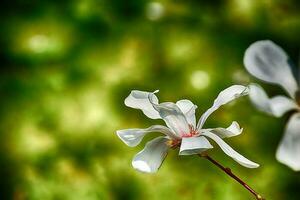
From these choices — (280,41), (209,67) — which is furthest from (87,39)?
(280,41)

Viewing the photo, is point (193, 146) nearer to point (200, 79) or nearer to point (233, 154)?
point (233, 154)

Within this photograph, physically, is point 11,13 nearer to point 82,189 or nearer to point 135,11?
point 135,11

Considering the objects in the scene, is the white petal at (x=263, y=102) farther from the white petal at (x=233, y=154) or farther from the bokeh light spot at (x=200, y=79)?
the bokeh light spot at (x=200, y=79)

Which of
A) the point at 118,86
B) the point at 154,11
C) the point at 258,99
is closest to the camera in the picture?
the point at 258,99

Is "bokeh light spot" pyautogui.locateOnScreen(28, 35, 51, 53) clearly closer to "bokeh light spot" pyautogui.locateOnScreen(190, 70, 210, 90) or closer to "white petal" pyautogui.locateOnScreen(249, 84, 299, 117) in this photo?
"bokeh light spot" pyautogui.locateOnScreen(190, 70, 210, 90)

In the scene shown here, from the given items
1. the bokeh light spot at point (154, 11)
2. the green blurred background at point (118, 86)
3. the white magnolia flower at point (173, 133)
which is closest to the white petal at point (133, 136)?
the white magnolia flower at point (173, 133)

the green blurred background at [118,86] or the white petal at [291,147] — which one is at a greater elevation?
the green blurred background at [118,86]

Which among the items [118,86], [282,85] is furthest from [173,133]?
[118,86]

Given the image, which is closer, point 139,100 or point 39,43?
point 139,100

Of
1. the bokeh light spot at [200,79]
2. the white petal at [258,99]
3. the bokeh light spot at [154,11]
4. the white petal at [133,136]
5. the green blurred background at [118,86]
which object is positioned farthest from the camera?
the bokeh light spot at [154,11]
